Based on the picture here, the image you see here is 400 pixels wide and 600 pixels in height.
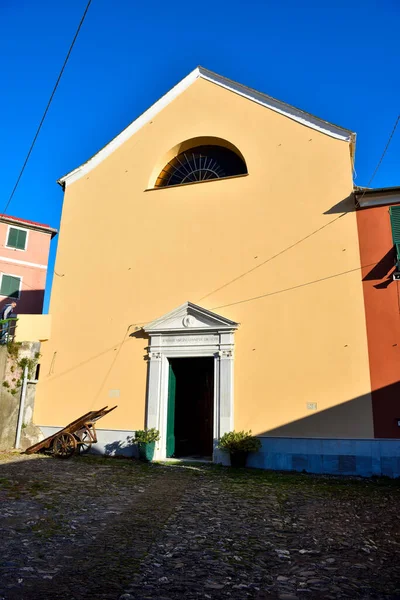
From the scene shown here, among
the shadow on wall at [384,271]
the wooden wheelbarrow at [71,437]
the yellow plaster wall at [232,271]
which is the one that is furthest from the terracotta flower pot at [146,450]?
the shadow on wall at [384,271]

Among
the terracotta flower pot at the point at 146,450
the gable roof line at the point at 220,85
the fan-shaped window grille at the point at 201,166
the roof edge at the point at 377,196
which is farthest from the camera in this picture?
the fan-shaped window grille at the point at 201,166

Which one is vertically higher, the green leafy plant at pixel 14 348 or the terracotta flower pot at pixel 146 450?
the green leafy plant at pixel 14 348

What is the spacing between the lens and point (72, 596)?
10.8 feet

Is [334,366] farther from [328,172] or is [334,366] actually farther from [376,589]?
[376,589]

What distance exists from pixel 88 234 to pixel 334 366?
26.9ft

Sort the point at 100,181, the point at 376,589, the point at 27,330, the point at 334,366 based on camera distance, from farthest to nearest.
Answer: the point at 100,181 < the point at 27,330 < the point at 334,366 < the point at 376,589

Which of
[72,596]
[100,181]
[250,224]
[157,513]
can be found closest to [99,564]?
[72,596]

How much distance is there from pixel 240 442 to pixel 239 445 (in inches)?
2.8

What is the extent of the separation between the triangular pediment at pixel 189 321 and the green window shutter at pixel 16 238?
1466 cm

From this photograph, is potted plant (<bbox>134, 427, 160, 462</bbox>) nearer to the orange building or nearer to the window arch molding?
the orange building

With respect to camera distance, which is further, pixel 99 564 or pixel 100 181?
pixel 100 181

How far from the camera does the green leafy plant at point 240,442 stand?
10000 millimetres

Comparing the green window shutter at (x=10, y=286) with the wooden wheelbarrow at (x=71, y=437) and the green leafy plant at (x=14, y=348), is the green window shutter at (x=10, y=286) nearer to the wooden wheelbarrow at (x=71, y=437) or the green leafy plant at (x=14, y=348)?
the green leafy plant at (x=14, y=348)

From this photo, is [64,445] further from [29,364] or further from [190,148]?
[190,148]
